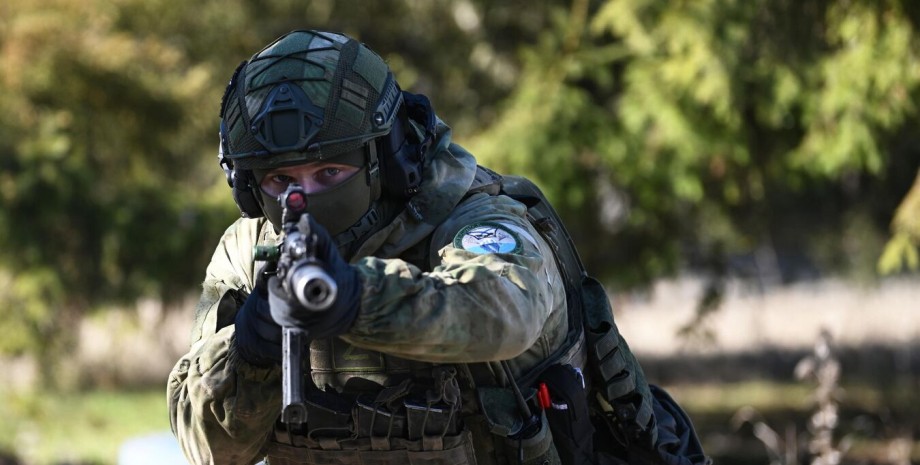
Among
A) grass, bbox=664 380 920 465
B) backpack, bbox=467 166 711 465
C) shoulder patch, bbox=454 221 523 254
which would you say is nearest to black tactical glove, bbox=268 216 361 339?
shoulder patch, bbox=454 221 523 254

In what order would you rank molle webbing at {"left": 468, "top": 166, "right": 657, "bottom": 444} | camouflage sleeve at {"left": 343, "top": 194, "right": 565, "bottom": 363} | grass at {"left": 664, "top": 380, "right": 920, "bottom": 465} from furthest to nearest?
grass at {"left": 664, "top": 380, "right": 920, "bottom": 465}, molle webbing at {"left": 468, "top": 166, "right": 657, "bottom": 444}, camouflage sleeve at {"left": 343, "top": 194, "right": 565, "bottom": 363}

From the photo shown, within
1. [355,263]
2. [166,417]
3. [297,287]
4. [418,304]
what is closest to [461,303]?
[418,304]

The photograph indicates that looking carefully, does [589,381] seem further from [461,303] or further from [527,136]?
[527,136]

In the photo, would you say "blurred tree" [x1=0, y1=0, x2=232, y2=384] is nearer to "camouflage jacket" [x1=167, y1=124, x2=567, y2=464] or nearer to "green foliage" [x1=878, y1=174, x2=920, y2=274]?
"green foliage" [x1=878, y1=174, x2=920, y2=274]

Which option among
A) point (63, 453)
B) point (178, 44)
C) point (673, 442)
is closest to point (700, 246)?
point (178, 44)

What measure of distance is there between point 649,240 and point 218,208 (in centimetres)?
336

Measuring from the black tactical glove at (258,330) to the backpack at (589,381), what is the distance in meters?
0.69

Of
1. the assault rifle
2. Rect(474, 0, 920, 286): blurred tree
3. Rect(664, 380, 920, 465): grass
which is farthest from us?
Rect(664, 380, 920, 465): grass

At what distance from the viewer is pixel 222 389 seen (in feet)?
8.86

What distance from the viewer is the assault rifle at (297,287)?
2.19 meters

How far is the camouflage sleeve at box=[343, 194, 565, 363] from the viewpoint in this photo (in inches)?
93.1

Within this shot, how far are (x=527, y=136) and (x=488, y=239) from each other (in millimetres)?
5289

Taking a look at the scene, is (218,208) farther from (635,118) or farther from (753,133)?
(753,133)

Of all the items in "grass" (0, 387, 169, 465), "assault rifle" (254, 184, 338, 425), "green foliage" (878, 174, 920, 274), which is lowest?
"assault rifle" (254, 184, 338, 425)
